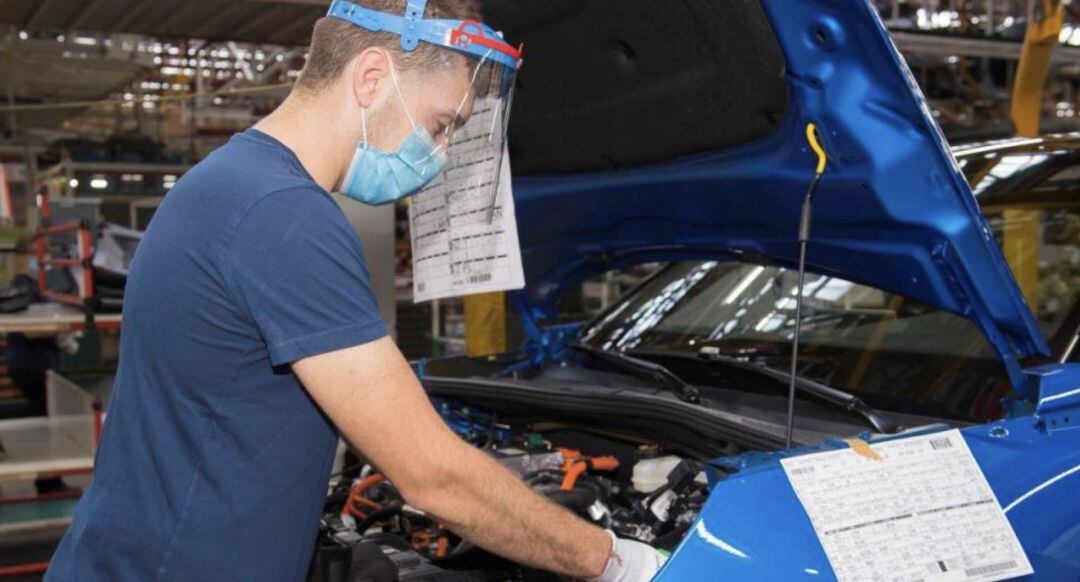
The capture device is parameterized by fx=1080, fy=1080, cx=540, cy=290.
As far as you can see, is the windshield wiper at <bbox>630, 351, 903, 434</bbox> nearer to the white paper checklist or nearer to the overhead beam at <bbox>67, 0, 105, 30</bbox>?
the white paper checklist

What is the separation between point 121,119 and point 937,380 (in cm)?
1173

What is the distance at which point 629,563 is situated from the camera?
1.59 m

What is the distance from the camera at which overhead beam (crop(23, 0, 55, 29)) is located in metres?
5.01

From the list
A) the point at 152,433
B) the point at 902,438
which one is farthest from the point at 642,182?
the point at 152,433

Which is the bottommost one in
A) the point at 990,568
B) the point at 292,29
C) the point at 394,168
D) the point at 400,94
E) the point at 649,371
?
the point at 990,568

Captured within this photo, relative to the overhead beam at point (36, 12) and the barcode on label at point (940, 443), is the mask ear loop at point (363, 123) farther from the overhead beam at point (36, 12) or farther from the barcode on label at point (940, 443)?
the overhead beam at point (36, 12)

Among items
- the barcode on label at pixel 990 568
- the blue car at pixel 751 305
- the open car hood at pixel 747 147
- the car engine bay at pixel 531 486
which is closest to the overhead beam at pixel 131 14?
the blue car at pixel 751 305

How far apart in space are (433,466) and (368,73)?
580 millimetres

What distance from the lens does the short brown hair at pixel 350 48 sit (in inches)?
62.3

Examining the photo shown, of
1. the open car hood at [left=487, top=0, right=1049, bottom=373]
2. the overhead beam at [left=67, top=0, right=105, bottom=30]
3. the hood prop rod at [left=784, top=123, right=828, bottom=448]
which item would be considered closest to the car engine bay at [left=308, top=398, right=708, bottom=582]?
the hood prop rod at [left=784, top=123, right=828, bottom=448]

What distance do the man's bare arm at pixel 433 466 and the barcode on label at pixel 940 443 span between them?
629 millimetres

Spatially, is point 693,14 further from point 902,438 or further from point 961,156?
point 961,156

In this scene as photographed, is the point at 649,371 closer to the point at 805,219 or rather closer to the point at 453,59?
the point at 805,219

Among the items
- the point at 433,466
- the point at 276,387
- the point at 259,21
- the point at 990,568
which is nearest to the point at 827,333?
the point at 990,568
